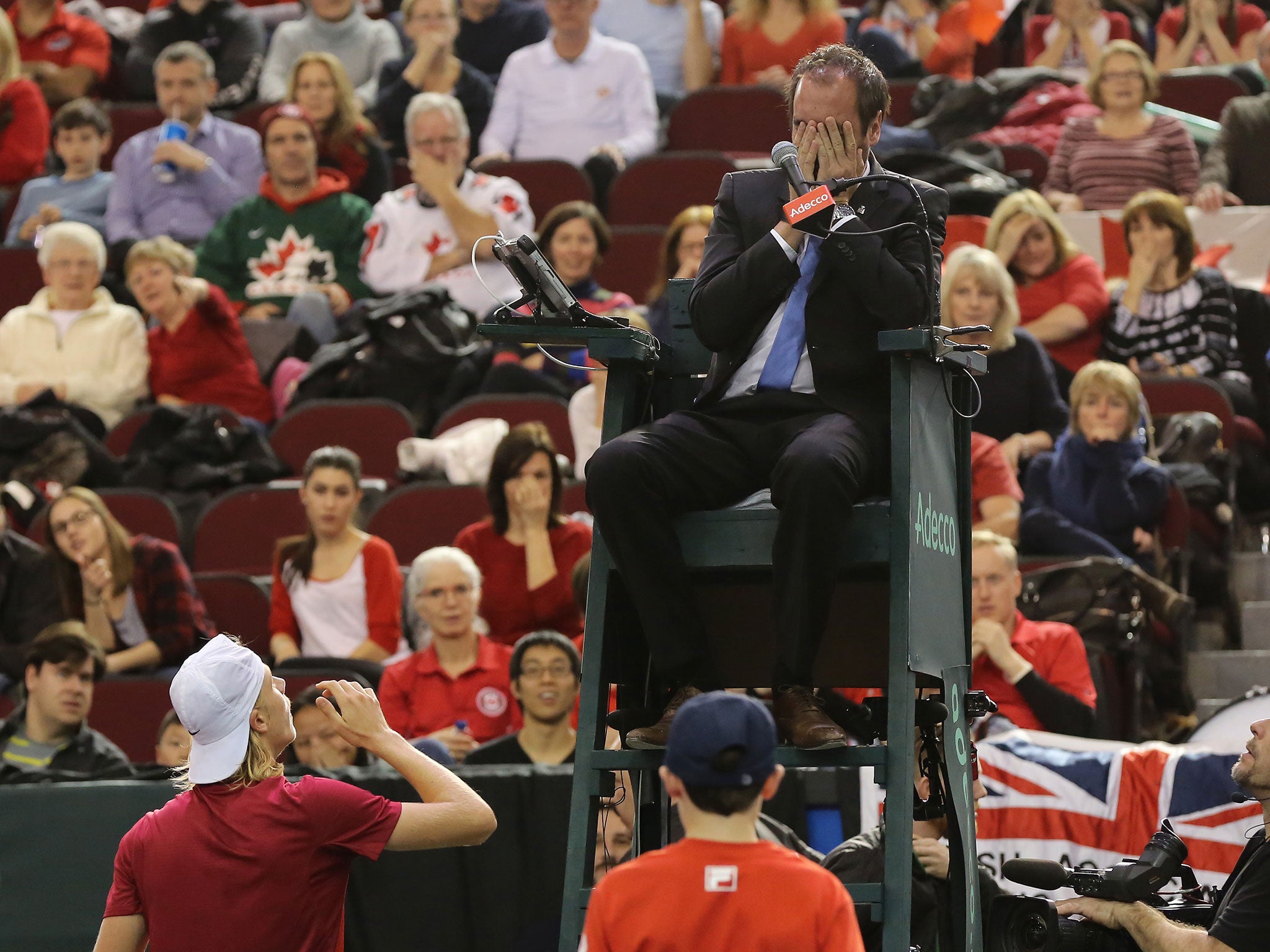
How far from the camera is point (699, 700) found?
2.72 meters

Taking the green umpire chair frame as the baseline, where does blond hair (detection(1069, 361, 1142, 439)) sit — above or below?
above

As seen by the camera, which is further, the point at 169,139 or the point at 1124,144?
the point at 169,139

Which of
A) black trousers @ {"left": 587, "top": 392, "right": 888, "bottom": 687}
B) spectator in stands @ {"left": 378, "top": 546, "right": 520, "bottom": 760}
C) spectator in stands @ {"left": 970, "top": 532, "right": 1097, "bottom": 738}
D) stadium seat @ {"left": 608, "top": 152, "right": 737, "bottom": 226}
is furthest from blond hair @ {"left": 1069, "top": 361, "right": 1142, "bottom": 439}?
black trousers @ {"left": 587, "top": 392, "right": 888, "bottom": 687}

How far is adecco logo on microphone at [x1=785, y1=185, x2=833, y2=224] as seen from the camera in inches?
132

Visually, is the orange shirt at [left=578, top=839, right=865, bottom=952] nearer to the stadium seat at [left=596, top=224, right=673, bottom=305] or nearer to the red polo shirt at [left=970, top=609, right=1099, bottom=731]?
the red polo shirt at [left=970, top=609, right=1099, bottom=731]

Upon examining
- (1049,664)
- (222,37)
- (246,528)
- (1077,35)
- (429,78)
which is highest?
(222,37)

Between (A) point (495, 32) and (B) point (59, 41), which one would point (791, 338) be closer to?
(A) point (495, 32)

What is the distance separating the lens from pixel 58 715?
586 cm

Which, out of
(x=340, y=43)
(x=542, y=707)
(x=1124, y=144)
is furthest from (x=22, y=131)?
(x=542, y=707)

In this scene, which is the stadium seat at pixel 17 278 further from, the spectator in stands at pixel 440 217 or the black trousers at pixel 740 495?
the black trousers at pixel 740 495

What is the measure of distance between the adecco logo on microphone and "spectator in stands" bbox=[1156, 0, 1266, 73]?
7.12 metres

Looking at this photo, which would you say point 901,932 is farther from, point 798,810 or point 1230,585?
point 1230,585

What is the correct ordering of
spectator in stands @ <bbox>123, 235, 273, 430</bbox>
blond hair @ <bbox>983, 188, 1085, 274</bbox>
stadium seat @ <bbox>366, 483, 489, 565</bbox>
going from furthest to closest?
spectator in stands @ <bbox>123, 235, 273, 430</bbox> → blond hair @ <bbox>983, 188, 1085, 274</bbox> → stadium seat @ <bbox>366, 483, 489, 565</bbox>

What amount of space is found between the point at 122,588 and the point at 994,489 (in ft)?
9.68
